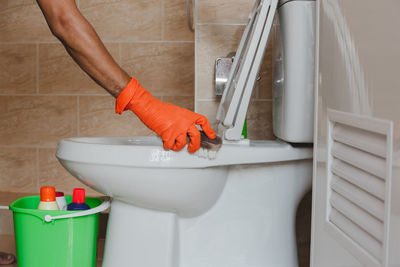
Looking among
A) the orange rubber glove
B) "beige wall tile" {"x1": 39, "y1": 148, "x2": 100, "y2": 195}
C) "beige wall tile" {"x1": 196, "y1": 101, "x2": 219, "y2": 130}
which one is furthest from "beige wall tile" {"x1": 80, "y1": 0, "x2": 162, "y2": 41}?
the orange rubber glove

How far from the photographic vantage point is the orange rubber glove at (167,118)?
40.8 inches

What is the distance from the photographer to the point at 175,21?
2.25m

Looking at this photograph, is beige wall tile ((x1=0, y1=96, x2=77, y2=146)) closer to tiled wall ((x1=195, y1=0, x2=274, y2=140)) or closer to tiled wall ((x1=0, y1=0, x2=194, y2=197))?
tiled wall ((x1=0, y1=0, x2=194, y2=197))

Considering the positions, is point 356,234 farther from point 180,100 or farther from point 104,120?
point 104,120

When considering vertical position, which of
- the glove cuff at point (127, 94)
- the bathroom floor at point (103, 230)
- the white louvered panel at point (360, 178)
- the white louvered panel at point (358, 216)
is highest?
the glove cuff at point (127, 94)

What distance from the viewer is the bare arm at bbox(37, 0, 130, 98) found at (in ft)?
3.64

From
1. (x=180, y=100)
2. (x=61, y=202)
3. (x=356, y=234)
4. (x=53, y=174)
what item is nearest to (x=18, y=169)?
(x=53, y=174)

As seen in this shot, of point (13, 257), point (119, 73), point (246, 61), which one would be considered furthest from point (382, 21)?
point (13, 257)

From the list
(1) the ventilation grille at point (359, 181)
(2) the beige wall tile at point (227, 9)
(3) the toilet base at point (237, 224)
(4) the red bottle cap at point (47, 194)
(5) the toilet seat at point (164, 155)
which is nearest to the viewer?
(1) the ventilation grille at point (359, 181)

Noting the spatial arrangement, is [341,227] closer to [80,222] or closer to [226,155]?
[226,155]

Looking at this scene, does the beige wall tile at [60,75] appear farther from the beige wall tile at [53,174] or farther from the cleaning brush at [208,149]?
the cleaning brush at [208,149]

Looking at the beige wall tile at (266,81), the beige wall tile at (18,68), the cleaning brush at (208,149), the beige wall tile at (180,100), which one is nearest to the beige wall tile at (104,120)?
the beige wall tile at (180,100)

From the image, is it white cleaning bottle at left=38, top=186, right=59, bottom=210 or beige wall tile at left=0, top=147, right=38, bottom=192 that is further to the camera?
beige wall tile at left=0, top=147, right=38, bottom=192

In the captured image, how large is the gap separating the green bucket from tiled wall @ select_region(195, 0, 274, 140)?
0.61m
